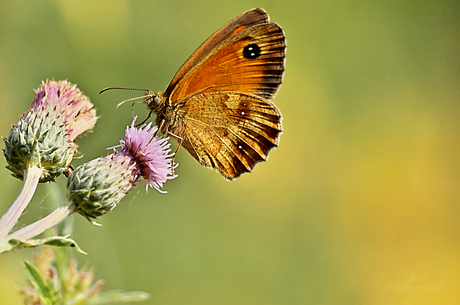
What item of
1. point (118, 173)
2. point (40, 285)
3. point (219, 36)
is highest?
point (219, 36)

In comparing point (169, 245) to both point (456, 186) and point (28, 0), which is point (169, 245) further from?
point (456, 186)

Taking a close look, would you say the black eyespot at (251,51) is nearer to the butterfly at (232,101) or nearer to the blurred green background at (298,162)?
the butterfly at (232,101)

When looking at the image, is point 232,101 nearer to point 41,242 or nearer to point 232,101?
point 232,101

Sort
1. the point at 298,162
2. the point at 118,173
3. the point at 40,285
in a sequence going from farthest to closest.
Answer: the point at 298,162 → the point at 118,173 → the point at 40,285

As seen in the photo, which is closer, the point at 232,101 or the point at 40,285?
the point at 40,285

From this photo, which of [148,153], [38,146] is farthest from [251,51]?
[38,146]

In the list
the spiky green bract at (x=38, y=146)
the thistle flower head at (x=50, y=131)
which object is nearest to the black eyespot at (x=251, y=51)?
the thistle flower head at (x=50, y=131)
